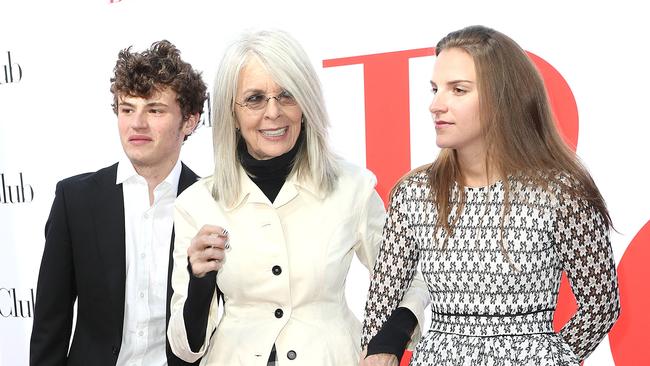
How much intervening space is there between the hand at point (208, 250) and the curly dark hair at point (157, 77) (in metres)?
0.74

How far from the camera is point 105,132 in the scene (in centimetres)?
364

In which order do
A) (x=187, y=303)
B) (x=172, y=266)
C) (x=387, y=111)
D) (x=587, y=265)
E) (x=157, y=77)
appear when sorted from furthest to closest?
(x=387, y=111) → (x=157, y=77) → (x=172, y=266) → (x=187, y=303) → (x=587, y=265)

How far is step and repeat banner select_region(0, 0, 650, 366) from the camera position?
2.58 metres

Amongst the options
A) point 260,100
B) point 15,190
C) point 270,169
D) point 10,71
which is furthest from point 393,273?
point 10,71

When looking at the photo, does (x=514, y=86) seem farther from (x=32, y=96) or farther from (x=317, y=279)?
(x=32, y=96)

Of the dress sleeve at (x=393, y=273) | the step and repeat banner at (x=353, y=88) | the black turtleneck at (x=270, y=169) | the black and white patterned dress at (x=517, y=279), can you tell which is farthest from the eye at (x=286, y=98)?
the black and white patterned dress at (x=517, y=279)

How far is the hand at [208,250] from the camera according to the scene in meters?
1.83

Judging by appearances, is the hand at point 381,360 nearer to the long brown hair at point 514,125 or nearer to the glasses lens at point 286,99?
the long brown hair at point 514,125

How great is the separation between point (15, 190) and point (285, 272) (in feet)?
7.64

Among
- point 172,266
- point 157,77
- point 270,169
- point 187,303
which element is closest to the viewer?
point 187,303

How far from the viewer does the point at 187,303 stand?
1960mm

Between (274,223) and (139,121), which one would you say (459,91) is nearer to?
(274,223)

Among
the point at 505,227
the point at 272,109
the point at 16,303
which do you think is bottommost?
the point at 16,303

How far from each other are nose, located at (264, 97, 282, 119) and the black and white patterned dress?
465mm
